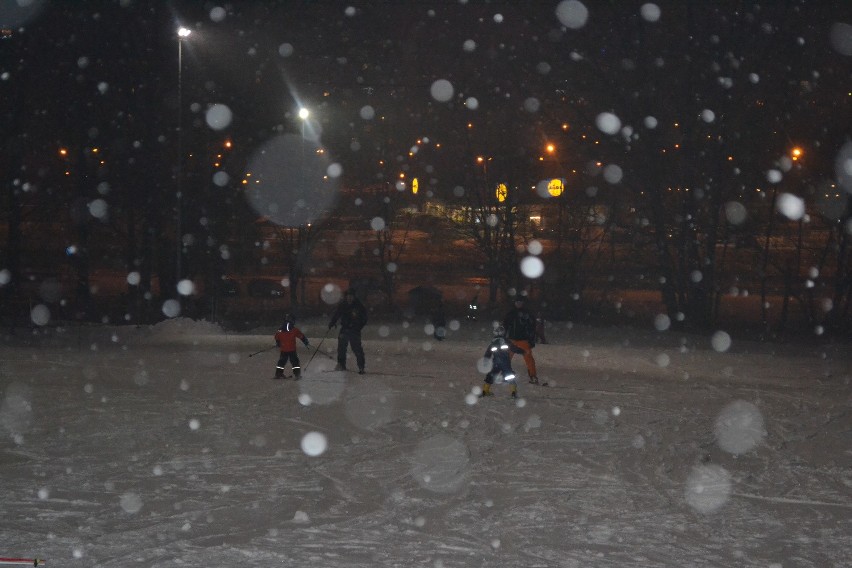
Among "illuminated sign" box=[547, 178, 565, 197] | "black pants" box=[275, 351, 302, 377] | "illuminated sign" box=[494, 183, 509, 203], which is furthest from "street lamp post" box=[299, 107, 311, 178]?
"black pants" box=[275, 351, 302, 377]

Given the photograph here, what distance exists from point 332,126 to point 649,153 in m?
14.2

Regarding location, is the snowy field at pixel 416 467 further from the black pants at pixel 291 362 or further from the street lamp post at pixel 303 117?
the street lamp post at pixel 303 117

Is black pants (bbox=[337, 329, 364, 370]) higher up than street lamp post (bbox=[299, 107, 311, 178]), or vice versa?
street lamp post (bbox=[299, 107, 311, 178])

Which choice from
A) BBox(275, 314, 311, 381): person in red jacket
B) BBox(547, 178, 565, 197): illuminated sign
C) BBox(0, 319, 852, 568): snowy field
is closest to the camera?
BBox(0, 319, 852, 568): snowy field

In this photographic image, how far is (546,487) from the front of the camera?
9.22 metres

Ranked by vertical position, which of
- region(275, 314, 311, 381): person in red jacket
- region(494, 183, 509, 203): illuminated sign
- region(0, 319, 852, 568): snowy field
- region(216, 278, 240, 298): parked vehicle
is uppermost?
region(494, 183, 509, 203): illuminated sign

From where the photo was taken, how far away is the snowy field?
7.18m

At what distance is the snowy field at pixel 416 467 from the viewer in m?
7.18

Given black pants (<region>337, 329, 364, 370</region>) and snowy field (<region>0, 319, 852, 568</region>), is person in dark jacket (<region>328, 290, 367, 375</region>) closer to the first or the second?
black pants (<region>337, 329, 364, 370</region>)

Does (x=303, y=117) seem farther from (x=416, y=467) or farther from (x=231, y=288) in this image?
(x=416, y=467)

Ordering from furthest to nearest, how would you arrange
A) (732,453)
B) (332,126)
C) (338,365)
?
(332,126) → (338,365) → (732,453)

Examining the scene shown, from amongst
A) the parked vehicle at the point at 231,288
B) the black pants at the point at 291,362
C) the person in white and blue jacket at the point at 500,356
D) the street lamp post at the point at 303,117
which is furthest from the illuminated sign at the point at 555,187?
the person in white and blue jacket at the point at 500,356

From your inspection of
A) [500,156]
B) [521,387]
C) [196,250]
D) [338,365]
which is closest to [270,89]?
[196,250]

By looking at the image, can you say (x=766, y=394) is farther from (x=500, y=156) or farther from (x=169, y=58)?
(x=169, y=58)
